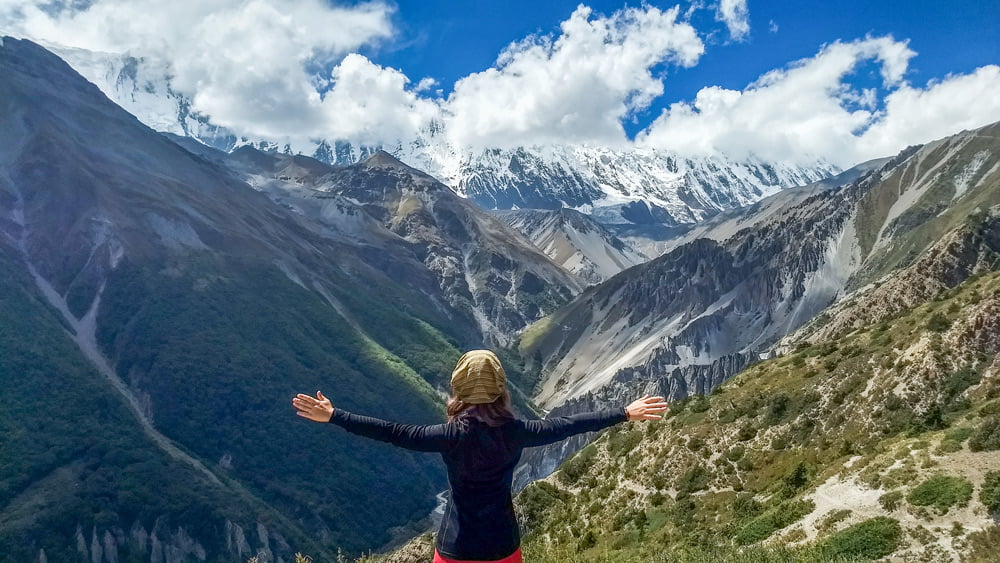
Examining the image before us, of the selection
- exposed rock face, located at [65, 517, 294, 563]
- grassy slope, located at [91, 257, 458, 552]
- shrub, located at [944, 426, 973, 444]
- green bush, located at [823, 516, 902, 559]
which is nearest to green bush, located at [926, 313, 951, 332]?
shrub, located at [944, 426, 973, 444]

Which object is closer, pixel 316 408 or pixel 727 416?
pixel 316 408

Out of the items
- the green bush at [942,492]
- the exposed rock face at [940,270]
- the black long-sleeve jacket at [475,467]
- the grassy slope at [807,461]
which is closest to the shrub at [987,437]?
the grassy slope at [807,461]

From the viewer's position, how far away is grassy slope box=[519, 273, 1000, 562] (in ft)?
62.1

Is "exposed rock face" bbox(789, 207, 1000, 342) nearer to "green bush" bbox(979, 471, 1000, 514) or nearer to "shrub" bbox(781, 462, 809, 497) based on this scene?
→ "shrub" bbox(781, 462, 809, 497)

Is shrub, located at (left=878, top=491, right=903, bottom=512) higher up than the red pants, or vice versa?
the red pants

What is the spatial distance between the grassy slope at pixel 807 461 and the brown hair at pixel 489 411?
7864 millimetres

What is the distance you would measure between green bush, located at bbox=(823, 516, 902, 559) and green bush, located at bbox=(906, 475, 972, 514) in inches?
57.3

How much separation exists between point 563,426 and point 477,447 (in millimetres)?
1255

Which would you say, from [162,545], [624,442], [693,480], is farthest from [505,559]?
[162,545]

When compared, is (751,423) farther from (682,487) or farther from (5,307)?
(5,307)

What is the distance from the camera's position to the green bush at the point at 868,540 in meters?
16.9

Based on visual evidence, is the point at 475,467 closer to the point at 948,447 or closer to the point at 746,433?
the point at 948,447

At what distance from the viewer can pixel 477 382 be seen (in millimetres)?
7383

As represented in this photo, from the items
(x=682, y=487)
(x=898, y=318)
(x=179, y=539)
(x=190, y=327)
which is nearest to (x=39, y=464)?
(x=179, y=539)
